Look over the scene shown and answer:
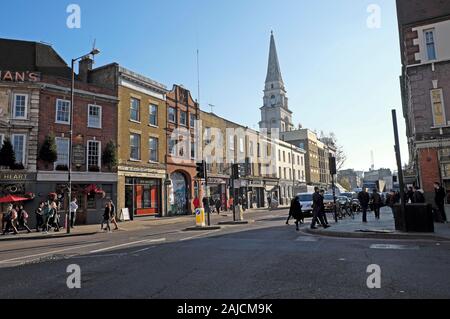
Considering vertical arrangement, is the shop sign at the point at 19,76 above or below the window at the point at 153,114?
above

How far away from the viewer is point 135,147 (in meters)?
29.9

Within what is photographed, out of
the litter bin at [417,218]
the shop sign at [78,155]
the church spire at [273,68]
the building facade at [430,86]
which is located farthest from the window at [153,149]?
the church spire at [273,68]

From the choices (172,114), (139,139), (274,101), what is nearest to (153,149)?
(139,139)

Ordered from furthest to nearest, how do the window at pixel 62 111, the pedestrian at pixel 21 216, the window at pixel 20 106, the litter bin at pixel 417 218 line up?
1. the window at pixel 62 111
2. the window at pixel 20 106
3. the pedestrian at pixel 21 216
4. the litter bin at pixel 417 218

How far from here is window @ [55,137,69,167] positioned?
2489cm

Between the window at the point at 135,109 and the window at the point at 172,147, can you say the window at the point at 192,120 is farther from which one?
the window at the point at 135,109

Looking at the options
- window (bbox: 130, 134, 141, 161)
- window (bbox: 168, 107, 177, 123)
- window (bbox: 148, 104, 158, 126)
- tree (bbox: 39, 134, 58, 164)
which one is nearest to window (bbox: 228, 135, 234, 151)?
window (bbox: 168, 107, 177, 123)

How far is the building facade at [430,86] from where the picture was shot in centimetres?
1980

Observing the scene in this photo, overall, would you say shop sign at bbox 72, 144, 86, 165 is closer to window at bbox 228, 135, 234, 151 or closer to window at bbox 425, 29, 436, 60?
window at bbox 228, 135, 234, 151

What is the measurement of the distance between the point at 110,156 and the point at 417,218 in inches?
821

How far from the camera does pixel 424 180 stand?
2003cm

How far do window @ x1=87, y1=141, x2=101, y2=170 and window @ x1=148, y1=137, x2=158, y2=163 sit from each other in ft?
17.3

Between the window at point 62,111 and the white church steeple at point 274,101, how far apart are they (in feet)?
222

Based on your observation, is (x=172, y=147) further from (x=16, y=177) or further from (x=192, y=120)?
(x=16, y=177)
